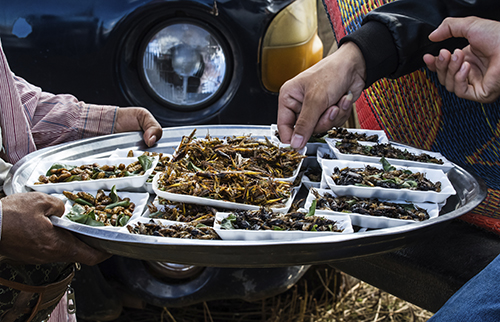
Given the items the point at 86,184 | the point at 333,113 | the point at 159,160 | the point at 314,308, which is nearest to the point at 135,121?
the point at 159,160

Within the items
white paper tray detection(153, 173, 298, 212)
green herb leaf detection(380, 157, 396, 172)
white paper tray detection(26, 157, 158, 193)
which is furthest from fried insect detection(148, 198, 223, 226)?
green herb leaf detection(380, 157, 396, 172)

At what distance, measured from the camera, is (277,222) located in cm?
103

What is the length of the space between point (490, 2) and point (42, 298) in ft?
5.81

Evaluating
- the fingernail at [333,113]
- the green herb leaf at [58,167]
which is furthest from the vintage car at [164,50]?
the green herb leaf at [58,167]

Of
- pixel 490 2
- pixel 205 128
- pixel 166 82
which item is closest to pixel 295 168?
pixel 205 128

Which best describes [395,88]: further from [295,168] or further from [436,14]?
[295,168]

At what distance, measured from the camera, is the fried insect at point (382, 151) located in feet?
4.75

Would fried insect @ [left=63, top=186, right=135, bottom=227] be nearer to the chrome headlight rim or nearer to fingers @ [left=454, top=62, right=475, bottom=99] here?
the chrome headlight rim

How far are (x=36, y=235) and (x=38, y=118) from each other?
827 millimetres

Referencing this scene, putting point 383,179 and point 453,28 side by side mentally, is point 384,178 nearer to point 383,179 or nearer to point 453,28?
point 383,179

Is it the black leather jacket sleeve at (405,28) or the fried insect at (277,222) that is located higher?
the black leather jacket sleeve at (405,28)

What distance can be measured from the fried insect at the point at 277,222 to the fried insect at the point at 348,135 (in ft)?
2.14

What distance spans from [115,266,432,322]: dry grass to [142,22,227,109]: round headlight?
1243 mm

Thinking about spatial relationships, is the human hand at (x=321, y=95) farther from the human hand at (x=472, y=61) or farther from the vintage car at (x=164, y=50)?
the vintage car at (x=164, y=50)
